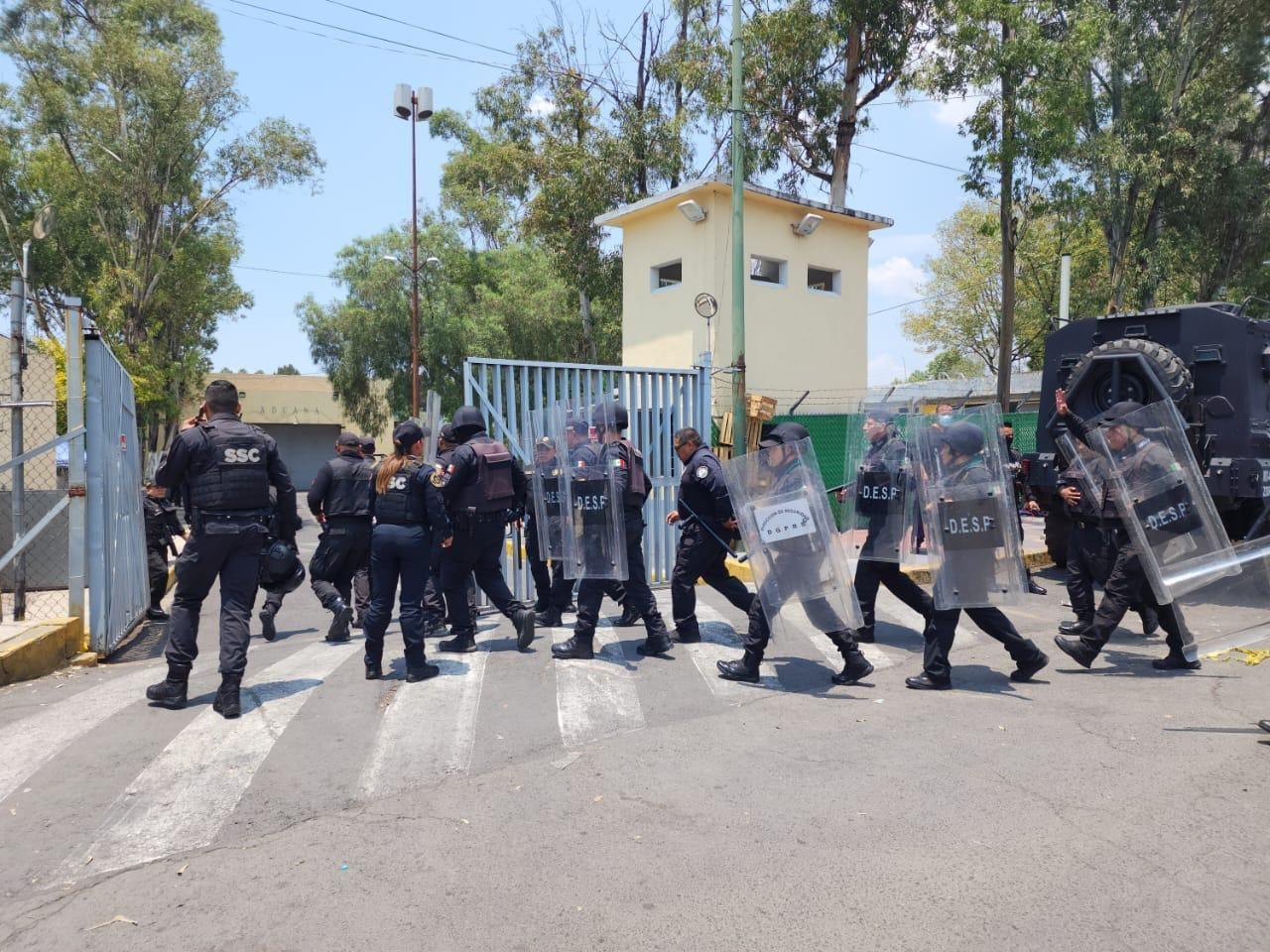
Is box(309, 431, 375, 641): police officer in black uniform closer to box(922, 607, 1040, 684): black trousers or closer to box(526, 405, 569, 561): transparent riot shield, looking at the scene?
box(526, 405, 569, 561): transparent riot shield

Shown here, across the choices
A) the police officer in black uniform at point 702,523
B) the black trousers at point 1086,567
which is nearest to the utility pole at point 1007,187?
the black trousers at point 1086,567

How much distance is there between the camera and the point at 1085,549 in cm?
718

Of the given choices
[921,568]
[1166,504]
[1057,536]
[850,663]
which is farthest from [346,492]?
[1057,536]

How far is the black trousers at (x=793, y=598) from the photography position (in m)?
5.75

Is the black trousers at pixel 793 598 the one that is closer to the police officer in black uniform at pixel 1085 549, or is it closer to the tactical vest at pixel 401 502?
the police officer in black uniform at pixel 1085 549

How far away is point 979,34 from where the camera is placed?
14922mm

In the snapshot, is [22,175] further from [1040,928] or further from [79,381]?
[1040,928]

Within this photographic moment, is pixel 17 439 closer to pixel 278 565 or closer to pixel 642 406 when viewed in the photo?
pixel 278 565

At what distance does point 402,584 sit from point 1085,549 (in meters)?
5.33

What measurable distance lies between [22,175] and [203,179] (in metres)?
6.30

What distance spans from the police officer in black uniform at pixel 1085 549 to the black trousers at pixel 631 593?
325 centimetres

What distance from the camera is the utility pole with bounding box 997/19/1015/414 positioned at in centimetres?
1491

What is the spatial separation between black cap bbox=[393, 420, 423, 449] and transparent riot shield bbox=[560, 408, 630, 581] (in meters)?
1.16

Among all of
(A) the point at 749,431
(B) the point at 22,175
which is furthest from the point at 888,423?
(B) the point at 22,175
